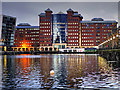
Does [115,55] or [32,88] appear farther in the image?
[115,55]

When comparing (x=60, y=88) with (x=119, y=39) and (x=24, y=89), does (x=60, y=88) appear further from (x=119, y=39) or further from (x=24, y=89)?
(x=119, y=39)

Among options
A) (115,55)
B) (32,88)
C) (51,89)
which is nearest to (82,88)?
(51,89)

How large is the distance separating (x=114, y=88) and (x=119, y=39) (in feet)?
123

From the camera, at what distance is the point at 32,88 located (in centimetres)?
1452

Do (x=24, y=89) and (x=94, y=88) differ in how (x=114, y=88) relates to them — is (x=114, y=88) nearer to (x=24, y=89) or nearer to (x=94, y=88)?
(x=94, y=88)

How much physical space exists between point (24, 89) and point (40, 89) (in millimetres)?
1106

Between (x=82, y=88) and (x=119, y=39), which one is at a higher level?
(x=119, y=39)

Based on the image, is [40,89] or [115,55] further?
[115,55]

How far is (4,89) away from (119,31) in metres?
39.7

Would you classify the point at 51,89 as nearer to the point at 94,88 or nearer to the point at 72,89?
the point at 72,89

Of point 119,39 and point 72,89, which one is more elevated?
point 119,39

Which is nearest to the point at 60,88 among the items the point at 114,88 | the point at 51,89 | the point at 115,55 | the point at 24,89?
the point at 51,89

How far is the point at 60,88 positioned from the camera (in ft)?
47.6

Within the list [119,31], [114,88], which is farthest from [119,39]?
[114,88]
